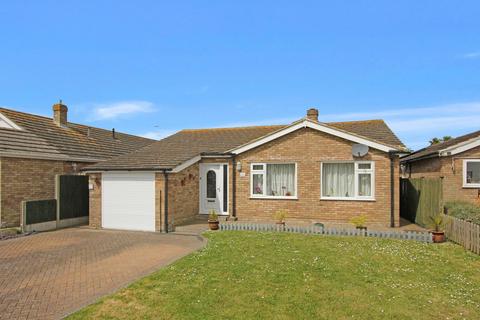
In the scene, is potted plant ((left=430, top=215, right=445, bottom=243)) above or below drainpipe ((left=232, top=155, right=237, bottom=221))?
below

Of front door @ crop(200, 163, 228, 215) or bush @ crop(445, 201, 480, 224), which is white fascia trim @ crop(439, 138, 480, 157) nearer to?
bush @ crop(445, 201, 480, 224)

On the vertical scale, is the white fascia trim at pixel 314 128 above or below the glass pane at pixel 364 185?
above

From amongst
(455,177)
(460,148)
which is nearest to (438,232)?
(455,177)

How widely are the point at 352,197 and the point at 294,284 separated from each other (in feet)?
27.6

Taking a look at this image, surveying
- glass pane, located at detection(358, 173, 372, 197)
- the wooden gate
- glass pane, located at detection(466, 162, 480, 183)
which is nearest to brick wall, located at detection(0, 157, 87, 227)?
glass pane, located at detection(358, 173, 372, 197)

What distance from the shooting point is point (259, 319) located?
5328 mm

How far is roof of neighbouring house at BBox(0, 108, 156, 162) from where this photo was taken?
15266 millimetres

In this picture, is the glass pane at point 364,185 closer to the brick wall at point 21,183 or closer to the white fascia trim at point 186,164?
the white fascia trim at point 186,164

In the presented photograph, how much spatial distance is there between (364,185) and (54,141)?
53.7ft

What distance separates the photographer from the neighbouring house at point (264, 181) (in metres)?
13.9

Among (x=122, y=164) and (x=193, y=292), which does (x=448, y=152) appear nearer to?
(x=193, y=292)

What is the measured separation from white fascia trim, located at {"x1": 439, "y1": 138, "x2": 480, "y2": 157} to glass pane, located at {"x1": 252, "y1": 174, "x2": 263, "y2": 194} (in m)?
8.21

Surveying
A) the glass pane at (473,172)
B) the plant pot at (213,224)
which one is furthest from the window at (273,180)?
the glass pane at (473,172)

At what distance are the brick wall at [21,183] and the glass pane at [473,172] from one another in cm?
1990
